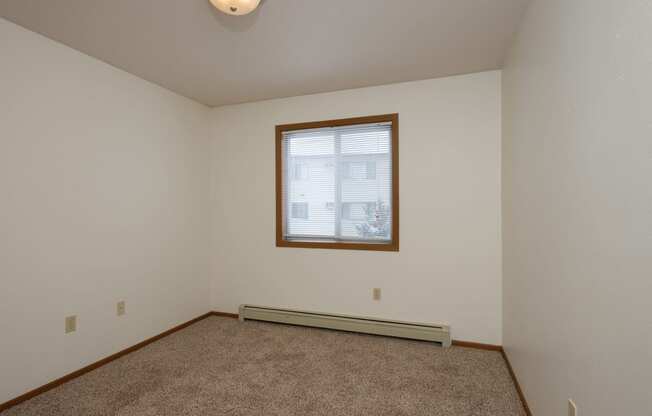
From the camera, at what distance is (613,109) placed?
3.21 feet

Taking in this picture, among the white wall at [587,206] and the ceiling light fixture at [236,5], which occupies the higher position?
the ceiling light fixture at [236,5]

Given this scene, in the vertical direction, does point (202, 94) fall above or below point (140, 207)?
above

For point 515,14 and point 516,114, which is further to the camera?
point 516,114

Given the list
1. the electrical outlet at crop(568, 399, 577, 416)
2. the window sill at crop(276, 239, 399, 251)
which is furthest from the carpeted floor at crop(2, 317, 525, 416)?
the window sill at crop(276, 239, 399, 251)


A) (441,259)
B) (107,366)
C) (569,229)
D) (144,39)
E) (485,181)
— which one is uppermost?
(144,39)

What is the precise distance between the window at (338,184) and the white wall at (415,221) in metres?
0.10

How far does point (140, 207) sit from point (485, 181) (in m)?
3.17

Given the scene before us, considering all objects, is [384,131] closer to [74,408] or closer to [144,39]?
[144,39]

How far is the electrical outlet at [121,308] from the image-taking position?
273 centimetres

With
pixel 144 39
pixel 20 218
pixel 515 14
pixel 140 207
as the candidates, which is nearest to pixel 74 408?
pixel 20 218

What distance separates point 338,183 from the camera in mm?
3373

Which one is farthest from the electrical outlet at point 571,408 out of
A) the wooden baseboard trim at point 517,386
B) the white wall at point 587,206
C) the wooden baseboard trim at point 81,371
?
the wooden baseboard trim at point 81,371

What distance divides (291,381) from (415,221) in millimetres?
1755

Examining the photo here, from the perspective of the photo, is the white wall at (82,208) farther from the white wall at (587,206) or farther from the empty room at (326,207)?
the white wall at (587,206)
